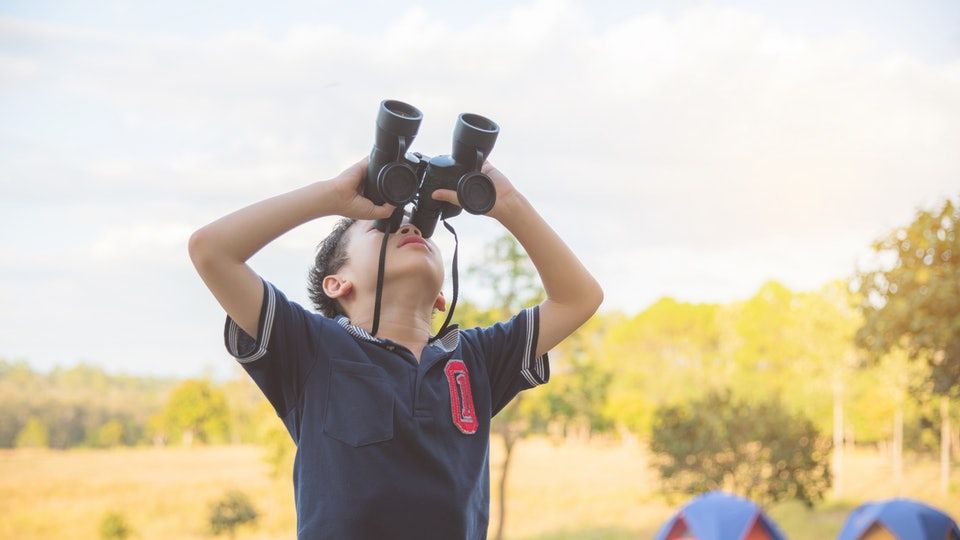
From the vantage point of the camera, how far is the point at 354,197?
147cm

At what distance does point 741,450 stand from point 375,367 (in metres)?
10.5

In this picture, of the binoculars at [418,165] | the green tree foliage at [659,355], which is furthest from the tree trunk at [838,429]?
the binoculars at [418,165]

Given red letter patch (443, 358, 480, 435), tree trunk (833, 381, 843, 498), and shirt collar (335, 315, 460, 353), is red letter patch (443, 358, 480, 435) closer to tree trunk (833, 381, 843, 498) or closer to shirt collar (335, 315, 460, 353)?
shirt collar (335, 315, 460, 353)

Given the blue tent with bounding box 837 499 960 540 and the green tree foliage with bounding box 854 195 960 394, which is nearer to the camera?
the blue tent with bounding box 837 499 960 540

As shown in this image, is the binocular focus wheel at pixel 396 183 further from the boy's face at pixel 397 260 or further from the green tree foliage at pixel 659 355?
the green tree foliage at pixel 659 355

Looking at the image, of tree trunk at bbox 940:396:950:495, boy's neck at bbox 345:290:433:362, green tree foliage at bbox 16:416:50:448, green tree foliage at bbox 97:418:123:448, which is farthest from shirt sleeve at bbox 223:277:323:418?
green tree foliage at bbox 97:418:123:448

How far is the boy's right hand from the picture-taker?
4.75 feet

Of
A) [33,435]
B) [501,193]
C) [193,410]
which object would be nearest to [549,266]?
[501,193]

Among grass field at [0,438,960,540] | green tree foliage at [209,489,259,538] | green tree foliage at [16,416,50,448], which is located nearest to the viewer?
green tree foliage at [209,489,259,538]

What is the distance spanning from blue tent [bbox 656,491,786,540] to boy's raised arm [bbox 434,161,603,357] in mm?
5409

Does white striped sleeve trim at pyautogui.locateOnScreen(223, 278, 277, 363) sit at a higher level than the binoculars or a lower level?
lower

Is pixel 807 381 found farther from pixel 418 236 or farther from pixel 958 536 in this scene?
pixel 418 236

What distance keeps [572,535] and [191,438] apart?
369 inches

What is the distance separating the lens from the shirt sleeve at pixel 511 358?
63.4 inches
